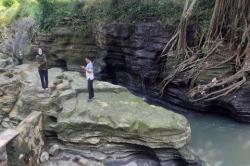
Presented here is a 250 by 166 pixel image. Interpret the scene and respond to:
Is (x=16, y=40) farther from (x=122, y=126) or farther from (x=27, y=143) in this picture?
(x=122, y=126)

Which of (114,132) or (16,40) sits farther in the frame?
(16,40)

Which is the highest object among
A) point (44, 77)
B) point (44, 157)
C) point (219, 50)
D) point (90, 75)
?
point (219, 50)

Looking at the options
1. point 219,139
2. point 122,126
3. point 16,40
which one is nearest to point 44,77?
point 122,126

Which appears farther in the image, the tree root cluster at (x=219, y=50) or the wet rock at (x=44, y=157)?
the tree root cluster at (x=219, y=50)

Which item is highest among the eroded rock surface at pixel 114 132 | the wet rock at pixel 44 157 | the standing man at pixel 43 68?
the standing man at pixel 43 68

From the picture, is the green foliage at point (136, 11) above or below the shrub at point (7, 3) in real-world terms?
above

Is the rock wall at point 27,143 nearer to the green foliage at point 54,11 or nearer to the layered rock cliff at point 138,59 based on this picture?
the layered rock cliff at point 138,59

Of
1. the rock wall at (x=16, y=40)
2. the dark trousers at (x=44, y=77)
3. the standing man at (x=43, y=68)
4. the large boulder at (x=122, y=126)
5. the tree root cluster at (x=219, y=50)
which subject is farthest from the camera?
the rock wall at (x=16, y=40)

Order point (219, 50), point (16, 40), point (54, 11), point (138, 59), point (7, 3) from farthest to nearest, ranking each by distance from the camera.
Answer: point (7, 3), point (16, 40), point (54, 11), point (138, 59), point (219, 50)

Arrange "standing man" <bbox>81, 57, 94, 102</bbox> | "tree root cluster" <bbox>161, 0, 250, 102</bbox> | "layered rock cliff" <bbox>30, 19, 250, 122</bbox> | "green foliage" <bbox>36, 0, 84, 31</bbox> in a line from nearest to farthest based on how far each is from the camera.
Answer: "standing man" <bbox>81, 57, 94, 102</bbox>
"tree root cluster" <bbox>161, 0, 250, 102</bbox>
"layered rock cliff" <bbox>30, 19, 250, 122</bbox>
"green foliage" <bbox>36, 0, 84, 31</bbox>

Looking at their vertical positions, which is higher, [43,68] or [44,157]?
[43,68]

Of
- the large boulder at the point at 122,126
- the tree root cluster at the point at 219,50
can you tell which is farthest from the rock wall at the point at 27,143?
the tree root cluster at the point at 219,50

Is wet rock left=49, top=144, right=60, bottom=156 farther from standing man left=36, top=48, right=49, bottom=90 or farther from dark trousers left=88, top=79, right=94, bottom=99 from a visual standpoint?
standing man left=36, top=48, right=49, bottom=90

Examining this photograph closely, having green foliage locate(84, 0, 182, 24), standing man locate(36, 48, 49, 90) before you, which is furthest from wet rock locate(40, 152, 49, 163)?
green foliage locate(84, 0, 182, 24)
